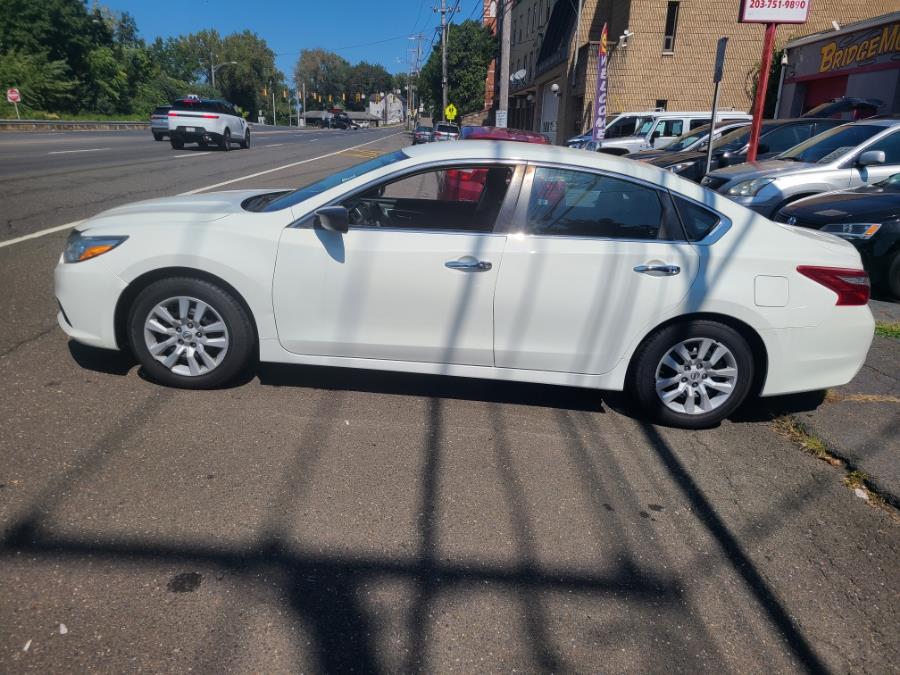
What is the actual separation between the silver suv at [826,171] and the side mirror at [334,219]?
6.81 meters

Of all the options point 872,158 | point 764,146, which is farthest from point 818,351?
point 764,146

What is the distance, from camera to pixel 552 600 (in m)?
2.62

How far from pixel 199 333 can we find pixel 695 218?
3024 millimetres

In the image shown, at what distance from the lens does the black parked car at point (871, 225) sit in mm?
6934

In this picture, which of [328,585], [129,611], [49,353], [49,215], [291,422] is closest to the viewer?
[129,611]

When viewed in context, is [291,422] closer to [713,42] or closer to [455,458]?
[455,458]

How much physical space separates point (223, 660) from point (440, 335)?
2168 millimetres

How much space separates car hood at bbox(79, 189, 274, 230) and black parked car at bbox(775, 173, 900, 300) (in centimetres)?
592

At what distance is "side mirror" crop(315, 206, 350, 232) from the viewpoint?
383 cm

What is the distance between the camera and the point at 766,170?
9.35 metres

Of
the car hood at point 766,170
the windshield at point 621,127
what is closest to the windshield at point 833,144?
the car hood at point 766,170

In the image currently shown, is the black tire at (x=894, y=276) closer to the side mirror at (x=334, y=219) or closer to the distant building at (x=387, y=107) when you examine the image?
the side mirror at (x=334, y=219)

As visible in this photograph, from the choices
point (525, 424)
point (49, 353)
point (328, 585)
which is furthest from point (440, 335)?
point (49, 353)

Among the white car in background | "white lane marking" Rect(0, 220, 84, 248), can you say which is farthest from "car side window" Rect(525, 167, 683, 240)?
the white car in background
